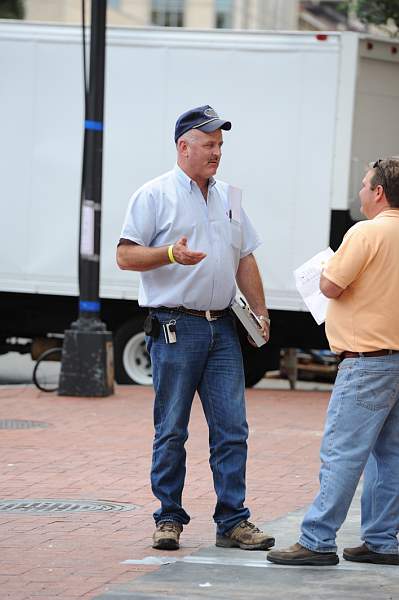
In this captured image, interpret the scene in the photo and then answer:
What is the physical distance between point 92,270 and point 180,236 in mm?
6596

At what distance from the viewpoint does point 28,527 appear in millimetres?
7137

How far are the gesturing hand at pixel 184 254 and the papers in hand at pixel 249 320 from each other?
51cm

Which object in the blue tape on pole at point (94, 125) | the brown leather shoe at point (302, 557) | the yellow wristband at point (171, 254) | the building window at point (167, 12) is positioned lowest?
the brown leather shoe at point (302, 557)

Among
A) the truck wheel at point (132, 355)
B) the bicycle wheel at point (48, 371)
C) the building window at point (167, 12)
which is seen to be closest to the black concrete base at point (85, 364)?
the bicycle wheel at point (48, 371)

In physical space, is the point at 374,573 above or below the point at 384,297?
below

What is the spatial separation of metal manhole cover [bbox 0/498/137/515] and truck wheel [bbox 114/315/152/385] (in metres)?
6.71

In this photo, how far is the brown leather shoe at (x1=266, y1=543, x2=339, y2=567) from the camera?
619 centimetres

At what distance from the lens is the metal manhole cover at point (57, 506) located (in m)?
7.65

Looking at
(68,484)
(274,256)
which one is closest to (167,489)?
(68,484)

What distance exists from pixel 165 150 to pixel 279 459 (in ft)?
17.8

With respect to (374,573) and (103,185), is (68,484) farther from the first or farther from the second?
(103,185)

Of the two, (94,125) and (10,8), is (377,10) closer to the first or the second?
(94,125)

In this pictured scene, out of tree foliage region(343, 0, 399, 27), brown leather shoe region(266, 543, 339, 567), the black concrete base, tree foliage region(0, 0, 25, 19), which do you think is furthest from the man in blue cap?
tree foliage region(0, 0, 25, 19)

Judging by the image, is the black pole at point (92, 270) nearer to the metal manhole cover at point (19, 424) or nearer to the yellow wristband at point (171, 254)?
the metal manhole cover at point (19, 424)
